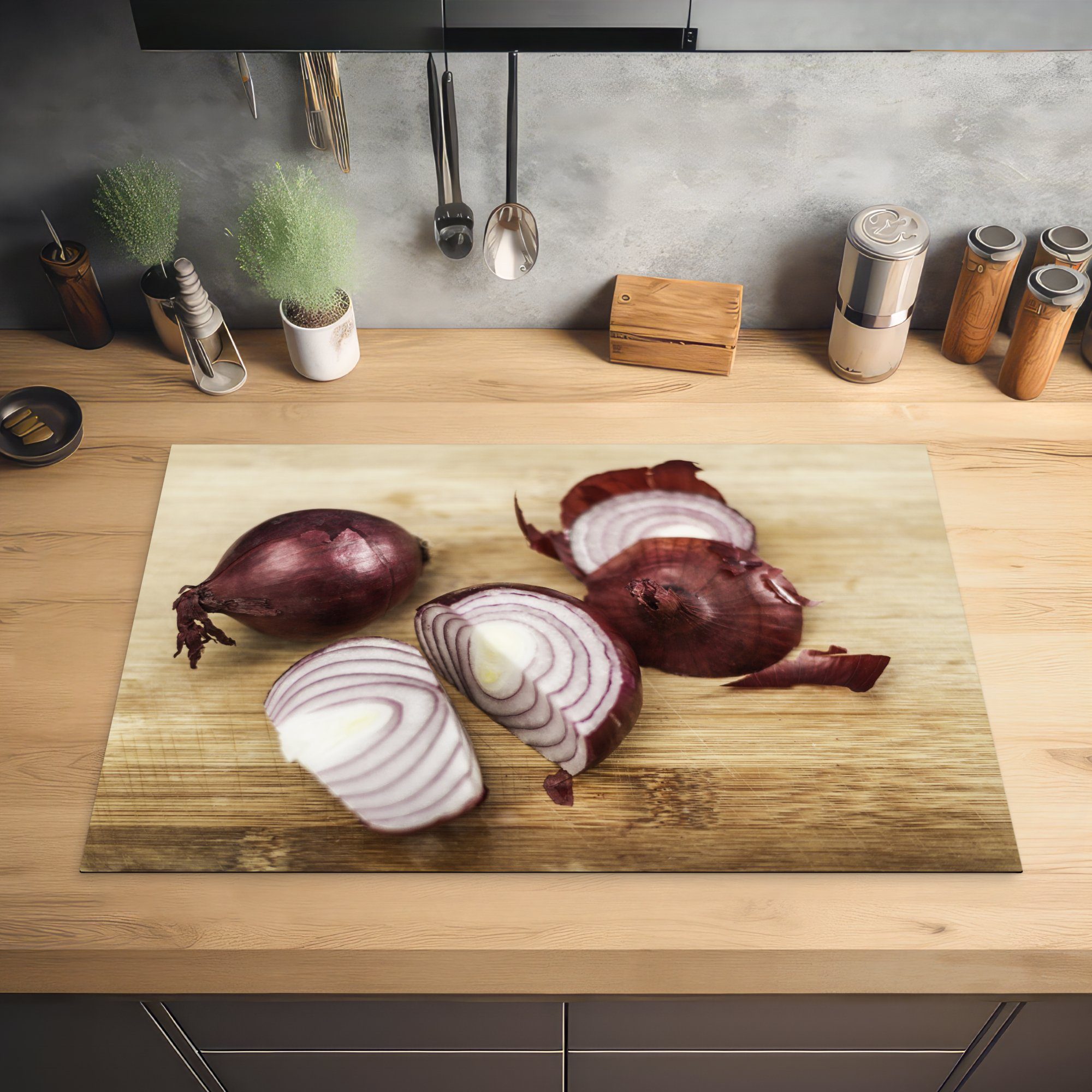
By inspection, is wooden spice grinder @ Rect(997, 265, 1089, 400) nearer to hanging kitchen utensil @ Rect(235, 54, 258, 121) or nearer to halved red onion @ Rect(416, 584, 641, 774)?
halved red onion @ Rect(416, 584, 641, 774)

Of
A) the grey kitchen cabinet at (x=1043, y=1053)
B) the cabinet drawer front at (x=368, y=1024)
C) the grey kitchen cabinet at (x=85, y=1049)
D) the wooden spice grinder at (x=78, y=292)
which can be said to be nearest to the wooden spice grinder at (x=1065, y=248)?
the grey kitchen cabinet at (x=1043, y=1053)

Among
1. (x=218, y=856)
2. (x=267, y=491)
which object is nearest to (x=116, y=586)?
(x=267, y=491)

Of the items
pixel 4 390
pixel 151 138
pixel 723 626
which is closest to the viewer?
pixel 723 626

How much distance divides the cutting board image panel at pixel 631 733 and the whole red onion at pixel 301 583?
3cm

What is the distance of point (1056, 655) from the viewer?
1064 millimetres

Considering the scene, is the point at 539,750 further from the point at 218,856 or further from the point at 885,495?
the point at 885,495

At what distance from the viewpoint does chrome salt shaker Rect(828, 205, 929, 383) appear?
1154mm

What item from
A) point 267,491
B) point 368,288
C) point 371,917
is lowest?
point 371,917

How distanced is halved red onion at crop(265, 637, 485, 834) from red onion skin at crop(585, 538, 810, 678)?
227mm

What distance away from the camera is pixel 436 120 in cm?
105

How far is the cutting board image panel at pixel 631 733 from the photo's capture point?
0.94m

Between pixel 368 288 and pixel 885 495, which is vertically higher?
pixel 368 288

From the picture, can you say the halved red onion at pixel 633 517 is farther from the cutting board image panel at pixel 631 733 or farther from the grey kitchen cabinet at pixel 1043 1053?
the grey kitchen cabinet at pixel 1043 1053

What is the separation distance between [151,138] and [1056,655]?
123 cm
